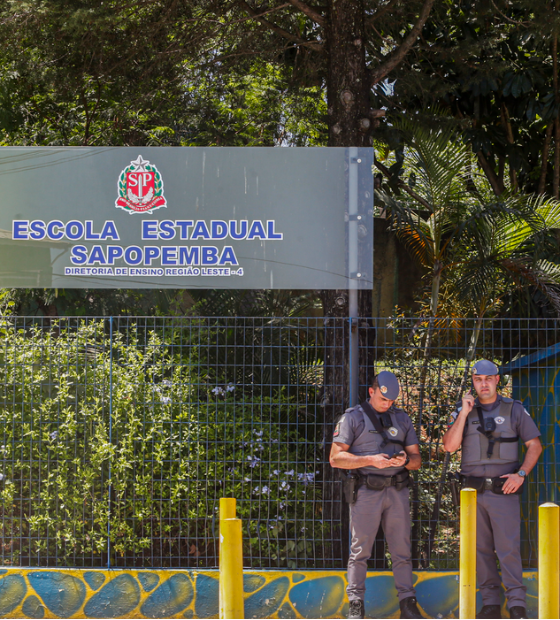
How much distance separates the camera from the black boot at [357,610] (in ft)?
15.5

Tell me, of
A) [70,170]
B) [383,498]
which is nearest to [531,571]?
[383,498]

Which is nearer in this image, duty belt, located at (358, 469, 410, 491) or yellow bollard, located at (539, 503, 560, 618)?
yellow bollard, located at (539, 503, 560, 618)

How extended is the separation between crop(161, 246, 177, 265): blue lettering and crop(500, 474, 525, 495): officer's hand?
3.10 meters

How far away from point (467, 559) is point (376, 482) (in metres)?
1.14

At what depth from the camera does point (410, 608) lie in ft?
15.7

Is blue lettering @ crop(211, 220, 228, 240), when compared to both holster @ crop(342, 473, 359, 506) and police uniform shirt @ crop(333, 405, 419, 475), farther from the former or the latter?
holster @ crop(342, 473, 359, 506)

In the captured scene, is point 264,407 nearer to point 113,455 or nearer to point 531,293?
point 113,455

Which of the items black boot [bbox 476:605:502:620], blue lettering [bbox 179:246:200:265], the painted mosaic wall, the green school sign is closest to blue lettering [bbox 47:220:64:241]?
the green school sign

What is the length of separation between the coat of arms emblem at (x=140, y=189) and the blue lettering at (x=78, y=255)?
0.48m

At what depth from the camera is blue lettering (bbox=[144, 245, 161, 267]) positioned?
564 cm

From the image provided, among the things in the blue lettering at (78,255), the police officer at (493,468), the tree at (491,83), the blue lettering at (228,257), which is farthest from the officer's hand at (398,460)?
the tree at (491,83)

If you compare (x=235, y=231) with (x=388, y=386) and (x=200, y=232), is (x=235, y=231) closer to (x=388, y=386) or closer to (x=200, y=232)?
(x=200, y=232)

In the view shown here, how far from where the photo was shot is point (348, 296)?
6043 mm

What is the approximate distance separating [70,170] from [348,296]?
2653mm
